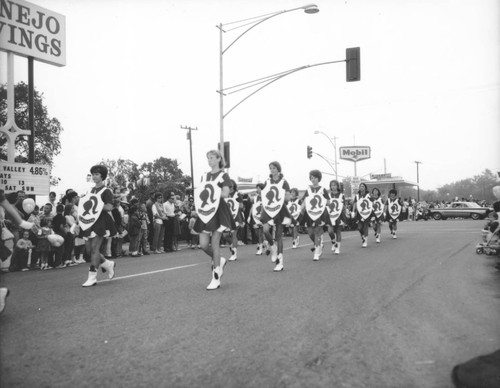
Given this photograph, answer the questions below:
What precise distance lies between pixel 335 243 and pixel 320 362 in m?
8.95

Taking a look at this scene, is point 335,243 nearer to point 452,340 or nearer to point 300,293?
point 300,293

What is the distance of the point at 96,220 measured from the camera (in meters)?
7.24

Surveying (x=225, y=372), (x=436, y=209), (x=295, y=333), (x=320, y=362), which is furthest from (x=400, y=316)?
(x=436, y=209)

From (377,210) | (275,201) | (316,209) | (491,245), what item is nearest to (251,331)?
(275,201)

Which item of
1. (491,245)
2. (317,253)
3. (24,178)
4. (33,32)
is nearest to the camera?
(317,253)

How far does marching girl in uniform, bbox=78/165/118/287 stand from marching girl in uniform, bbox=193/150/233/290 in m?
1.54

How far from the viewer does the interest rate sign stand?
45.2ft

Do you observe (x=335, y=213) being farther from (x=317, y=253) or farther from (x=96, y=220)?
(x=96, y=220)

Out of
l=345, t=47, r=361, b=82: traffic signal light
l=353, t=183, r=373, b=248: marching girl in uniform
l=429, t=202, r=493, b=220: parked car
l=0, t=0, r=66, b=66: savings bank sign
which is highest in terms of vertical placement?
l=0, t=0, r=66, b=66: savings bank sign

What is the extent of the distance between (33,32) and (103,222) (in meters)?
12.2

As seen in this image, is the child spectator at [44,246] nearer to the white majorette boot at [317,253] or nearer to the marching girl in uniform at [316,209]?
the marching girl in uniform at [316,209]

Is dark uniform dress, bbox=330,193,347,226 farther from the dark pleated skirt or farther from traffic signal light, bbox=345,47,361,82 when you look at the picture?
traffic signal light, bbox=345,47,361,82

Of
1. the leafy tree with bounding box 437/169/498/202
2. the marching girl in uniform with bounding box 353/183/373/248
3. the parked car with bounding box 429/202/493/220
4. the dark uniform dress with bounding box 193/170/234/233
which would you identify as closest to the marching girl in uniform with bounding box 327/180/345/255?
the marching girl in uniform with bounding box 353/183/373/248

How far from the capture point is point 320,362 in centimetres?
328
